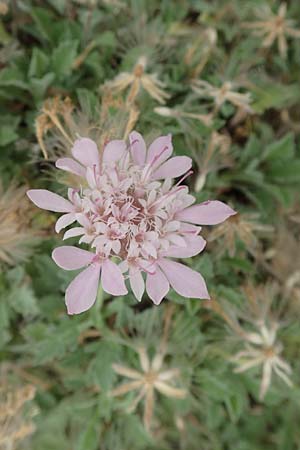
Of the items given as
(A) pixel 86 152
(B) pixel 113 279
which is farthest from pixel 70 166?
(B) pixel 113 279

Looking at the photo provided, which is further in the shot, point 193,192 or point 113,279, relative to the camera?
point 193,192

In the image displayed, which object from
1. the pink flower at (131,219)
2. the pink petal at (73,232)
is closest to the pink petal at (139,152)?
the pink flower at (131,219)

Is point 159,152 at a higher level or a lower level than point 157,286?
higher

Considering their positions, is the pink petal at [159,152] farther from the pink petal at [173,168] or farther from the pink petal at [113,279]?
the pink petal at [113,279]

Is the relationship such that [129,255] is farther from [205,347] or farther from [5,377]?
[5,377]

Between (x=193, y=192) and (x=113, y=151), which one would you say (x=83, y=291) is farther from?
(x=193, y=192)

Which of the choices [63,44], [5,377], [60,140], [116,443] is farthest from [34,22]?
[116,443]

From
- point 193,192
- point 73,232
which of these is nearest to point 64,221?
point 73,232

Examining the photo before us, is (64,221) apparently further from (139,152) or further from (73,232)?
(139,152)
